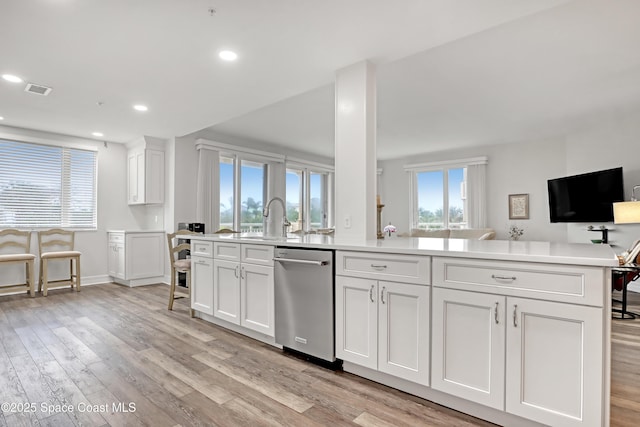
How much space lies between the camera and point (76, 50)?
2822mm

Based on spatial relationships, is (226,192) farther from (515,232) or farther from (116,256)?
(515,232)

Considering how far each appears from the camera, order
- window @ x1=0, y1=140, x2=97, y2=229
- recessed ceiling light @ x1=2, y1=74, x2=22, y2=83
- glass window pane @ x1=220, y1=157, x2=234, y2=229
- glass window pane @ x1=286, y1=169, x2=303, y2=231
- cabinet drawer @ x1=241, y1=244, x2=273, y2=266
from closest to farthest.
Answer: cabinet drawer @ x1=241, y1=244, x2=273, y2=266, recessed ceiling light @ x1=2, y1=74, x2=22, y2=83, window @ x1=0, y1=140, x2=97, y2=229, glass window pane @ x1=220, y1=157, x2=234, y2=229, glass window pane @ x1=286, y1=169, x2=303, y2=231

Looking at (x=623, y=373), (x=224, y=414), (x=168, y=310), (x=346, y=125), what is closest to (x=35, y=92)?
(x=168, y=310)

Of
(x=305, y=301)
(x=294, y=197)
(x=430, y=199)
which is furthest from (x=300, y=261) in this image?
(x=430, y=199)

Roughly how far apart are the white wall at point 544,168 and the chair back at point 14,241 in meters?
7.48

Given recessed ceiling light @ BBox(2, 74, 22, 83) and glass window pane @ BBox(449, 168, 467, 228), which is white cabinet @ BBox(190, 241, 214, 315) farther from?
glass window pane @ BBox(449, 168, 467, 228)

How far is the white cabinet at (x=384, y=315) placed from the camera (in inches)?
76.2

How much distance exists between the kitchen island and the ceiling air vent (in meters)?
3.66

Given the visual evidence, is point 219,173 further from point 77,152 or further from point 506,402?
point 506,402

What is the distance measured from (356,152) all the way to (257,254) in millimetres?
1249

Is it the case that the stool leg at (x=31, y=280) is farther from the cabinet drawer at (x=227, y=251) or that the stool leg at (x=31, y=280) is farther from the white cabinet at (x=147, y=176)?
the cabinet drawer at (x=227, y=251)

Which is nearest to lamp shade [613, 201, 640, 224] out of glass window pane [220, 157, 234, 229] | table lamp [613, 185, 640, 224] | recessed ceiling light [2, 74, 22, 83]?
table lamp [613, 185, 640, 224]

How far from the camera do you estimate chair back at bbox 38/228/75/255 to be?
5242 millimetres

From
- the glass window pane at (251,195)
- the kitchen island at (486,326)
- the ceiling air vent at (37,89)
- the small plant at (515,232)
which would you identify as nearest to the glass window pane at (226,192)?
the glass window pane at (251,195)
